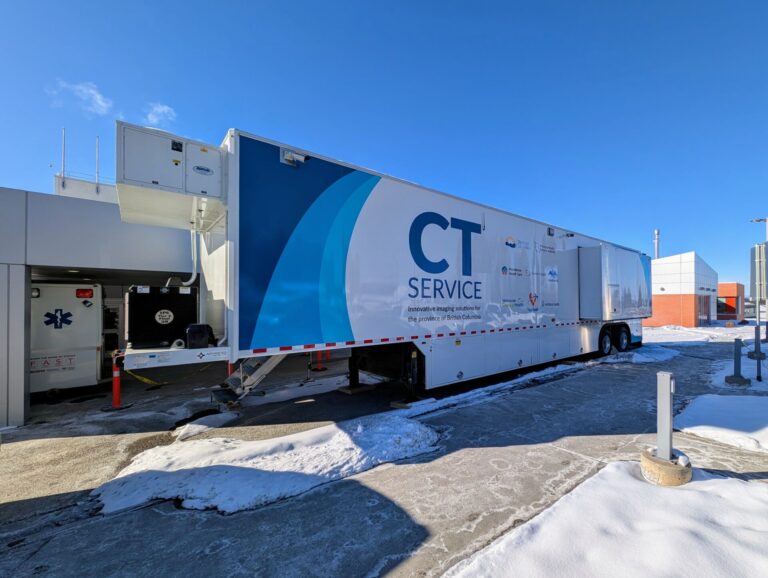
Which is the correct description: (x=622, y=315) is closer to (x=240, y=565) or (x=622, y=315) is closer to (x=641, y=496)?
(x=641, y=496)

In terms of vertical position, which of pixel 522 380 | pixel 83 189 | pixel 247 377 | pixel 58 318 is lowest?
pixel 522 380

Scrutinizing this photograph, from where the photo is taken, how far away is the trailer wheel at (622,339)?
1260 centimetres

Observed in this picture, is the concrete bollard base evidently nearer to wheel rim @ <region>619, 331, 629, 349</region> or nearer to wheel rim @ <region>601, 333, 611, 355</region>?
wheel rim @ <region>601, 333, 611, 355</region>

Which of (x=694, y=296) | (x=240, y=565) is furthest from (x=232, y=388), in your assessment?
(x=694, y=296)

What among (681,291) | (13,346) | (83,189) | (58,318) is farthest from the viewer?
(681,291)

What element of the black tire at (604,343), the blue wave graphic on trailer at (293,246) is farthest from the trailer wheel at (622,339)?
the blue wave graphic on trailer at (293,246)

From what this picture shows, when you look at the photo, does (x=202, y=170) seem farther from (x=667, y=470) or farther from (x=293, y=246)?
(x=667, y=470)

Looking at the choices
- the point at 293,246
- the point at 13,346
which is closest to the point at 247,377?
the point at 293,246

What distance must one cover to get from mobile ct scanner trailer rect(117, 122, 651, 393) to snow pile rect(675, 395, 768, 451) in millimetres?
3162

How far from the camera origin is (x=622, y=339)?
1270cm

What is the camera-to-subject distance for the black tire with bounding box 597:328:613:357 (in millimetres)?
11414

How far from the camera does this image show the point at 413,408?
613 cm

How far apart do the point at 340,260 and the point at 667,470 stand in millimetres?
4293

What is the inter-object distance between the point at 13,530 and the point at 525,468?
185 inches
